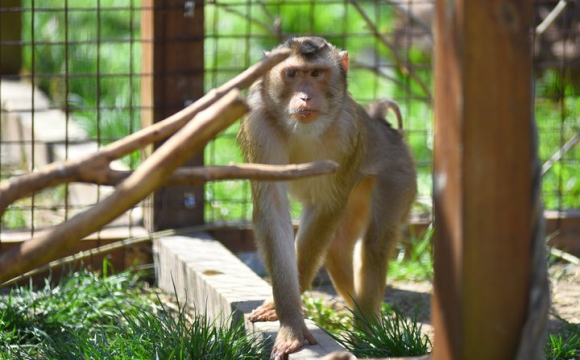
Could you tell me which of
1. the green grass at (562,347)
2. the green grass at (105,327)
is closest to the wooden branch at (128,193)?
the green grass at (105,327)

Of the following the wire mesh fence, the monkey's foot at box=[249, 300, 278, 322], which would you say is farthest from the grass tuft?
the wire mesh fence

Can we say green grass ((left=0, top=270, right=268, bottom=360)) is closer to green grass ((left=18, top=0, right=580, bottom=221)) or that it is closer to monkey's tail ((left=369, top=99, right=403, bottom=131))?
green grass ((left=18, top=0, right=580, bottom=221))

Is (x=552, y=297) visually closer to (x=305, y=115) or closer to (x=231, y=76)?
(x=305, y=115)

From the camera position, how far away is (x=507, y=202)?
2859 mm

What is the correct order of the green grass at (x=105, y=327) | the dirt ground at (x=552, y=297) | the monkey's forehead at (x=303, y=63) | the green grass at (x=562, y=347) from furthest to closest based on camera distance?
the dirt ground at (x=552, y=297), the monkey's forehead at (x=303, y=63), the green grass at (x=562, y=347), the green grass at (x=105, y=327)

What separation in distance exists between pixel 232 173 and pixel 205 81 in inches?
257

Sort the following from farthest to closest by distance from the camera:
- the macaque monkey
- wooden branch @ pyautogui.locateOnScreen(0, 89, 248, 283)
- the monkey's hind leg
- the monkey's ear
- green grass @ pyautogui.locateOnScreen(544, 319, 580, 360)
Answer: the monkey's hind leg
the monkey's ear
the macaque monkey
green grass @ pyautogui.locateOnScreen(544, 319, 580, 360)
wooden branch @ pyautogui.locateOnScreen(0, 89, 248, 283)

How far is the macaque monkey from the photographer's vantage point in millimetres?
4926

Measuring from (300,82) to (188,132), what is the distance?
246 cm

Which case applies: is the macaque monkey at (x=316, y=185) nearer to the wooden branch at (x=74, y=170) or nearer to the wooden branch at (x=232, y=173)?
the wooden branch at (x=232, y=173)

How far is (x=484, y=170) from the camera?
9.26 ft

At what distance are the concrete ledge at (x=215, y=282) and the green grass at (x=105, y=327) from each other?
0.13 m

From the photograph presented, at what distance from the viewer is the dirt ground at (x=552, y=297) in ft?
19.7

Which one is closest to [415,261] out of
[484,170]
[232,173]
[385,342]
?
[385,342]
